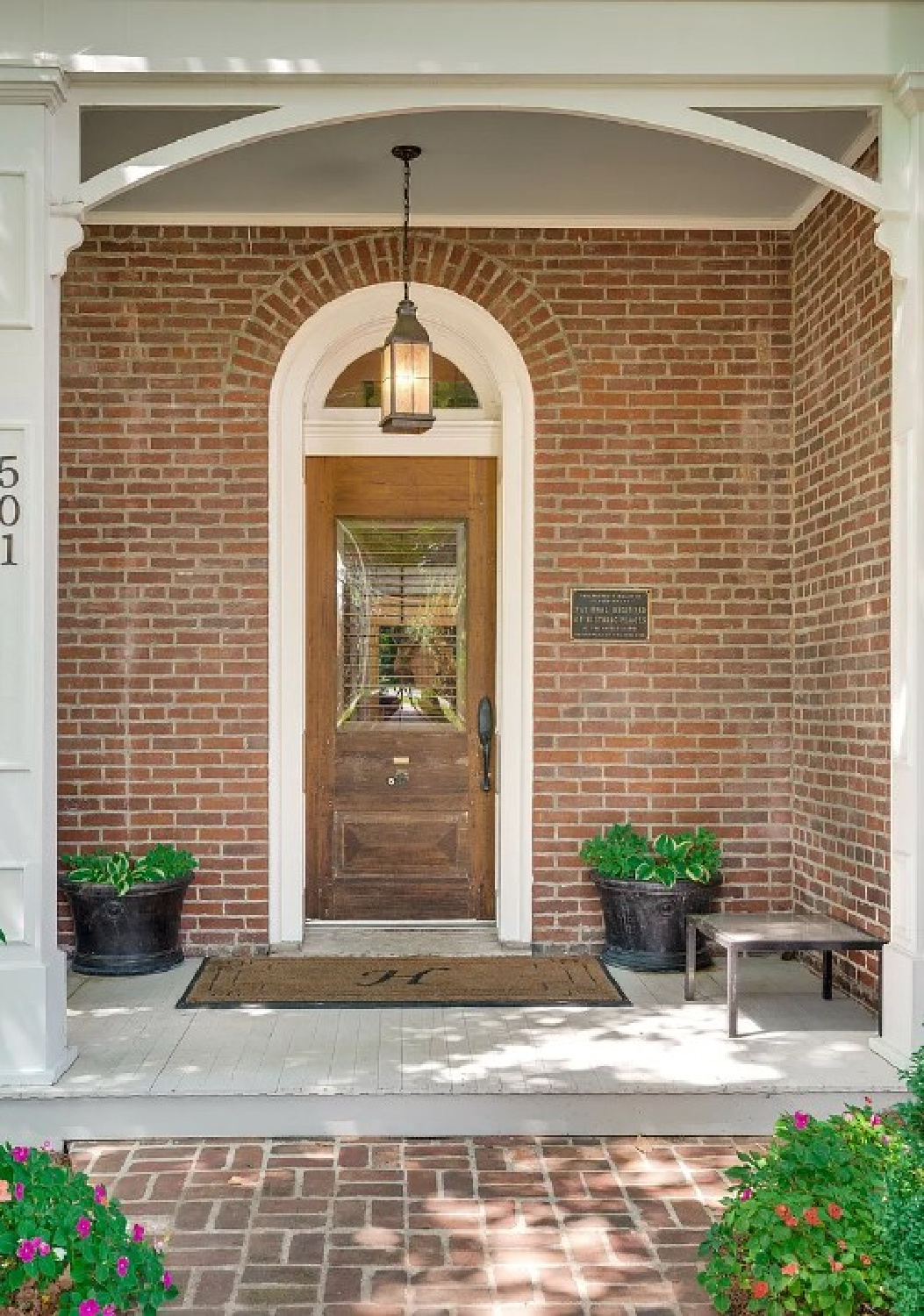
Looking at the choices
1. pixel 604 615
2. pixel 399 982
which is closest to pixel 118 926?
pixel 399 982

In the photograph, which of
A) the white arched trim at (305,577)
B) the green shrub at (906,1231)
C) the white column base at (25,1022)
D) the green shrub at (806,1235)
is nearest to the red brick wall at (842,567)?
the white arched trim at (305,577)

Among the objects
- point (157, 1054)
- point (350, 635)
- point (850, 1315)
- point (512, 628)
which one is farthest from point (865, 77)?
point (157, 1054)

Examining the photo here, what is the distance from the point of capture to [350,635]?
671 cm

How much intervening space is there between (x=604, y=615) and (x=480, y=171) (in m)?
2.14

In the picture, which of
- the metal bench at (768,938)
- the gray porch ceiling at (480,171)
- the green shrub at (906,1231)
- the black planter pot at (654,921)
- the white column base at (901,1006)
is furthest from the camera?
the black planter pot at (654,921)

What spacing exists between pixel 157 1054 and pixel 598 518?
3263mm

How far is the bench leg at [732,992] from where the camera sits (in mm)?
4945

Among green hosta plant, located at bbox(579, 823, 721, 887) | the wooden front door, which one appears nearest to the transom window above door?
the wooden front door

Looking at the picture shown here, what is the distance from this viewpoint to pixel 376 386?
6.72 meters

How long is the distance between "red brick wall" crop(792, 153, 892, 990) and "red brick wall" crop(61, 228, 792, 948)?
18 centimetres

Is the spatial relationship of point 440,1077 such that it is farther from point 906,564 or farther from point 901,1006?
point 906,564

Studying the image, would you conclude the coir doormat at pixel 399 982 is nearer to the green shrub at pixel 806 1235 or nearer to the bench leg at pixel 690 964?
the bench leg at pixel 690 964

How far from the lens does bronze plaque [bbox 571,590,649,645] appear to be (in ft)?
21.2

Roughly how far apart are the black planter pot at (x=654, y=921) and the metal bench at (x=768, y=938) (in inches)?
15.3
